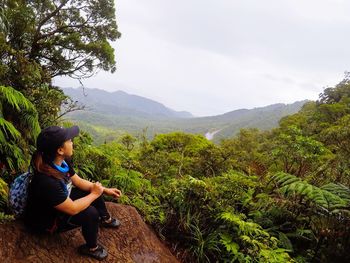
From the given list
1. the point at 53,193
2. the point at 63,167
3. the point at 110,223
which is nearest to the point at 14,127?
the point at 63,167

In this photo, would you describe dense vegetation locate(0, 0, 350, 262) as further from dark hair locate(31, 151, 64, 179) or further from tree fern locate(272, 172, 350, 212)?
dark hair locate(31, 151, 64, 179)

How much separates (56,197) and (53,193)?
0.05 meters

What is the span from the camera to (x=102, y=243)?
374 cm

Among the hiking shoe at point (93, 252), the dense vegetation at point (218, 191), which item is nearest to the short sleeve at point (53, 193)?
the hiking shoe at point (93, 252)

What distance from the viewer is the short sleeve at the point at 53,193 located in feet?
9.78

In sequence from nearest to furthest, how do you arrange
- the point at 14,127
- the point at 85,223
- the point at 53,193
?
the point at 53,193 → the point at 85,223 → the point at 14,127

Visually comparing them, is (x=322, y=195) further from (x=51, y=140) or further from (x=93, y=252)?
(x=51, y=140)

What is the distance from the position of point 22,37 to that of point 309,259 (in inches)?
526

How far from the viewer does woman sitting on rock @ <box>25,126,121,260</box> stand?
3.01 m

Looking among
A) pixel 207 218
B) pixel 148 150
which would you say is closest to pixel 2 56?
pixel 148 150

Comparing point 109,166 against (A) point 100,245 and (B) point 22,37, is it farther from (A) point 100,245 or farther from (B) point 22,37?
(B) point 22,37

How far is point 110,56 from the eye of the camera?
1730 centimetres


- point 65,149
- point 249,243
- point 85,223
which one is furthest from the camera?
point 249,243

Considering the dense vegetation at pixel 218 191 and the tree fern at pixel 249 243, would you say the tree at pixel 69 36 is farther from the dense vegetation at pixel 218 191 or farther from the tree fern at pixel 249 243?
the tree fern at pixel 249 243
